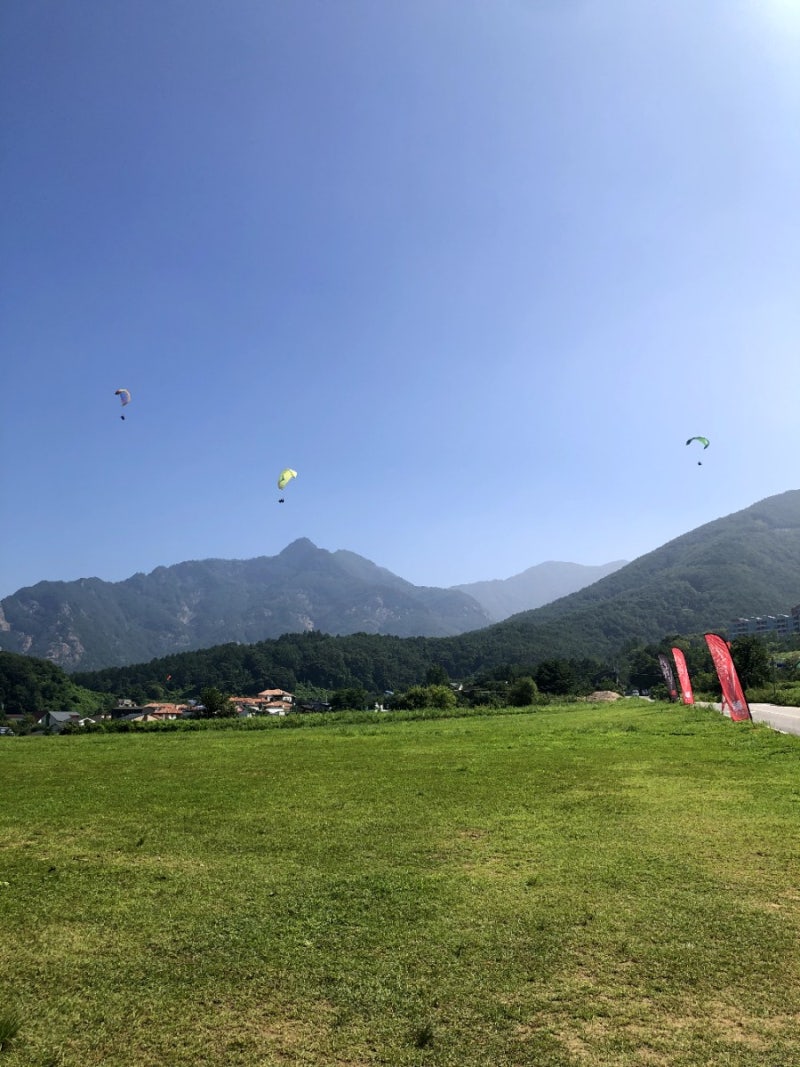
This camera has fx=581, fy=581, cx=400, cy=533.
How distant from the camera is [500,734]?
23578 millimetres

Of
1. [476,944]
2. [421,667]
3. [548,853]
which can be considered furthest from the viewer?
[421,667]

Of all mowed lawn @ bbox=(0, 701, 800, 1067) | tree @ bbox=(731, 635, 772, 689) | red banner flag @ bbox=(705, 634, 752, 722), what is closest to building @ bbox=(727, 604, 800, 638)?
tree @ bbox=(731, 635, 772, 689)

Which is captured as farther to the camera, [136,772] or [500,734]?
[500,734]

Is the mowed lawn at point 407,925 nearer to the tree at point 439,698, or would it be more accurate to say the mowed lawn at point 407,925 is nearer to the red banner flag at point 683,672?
the red banner flag at point 683,672

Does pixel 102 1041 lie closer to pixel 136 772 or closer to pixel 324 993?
pixel 324 993

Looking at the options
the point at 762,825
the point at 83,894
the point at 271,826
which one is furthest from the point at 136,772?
the point at 762,825

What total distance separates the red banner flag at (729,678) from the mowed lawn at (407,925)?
32.3ft

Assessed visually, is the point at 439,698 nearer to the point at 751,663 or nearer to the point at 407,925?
the point at 751,663

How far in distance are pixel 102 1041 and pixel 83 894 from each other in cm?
290

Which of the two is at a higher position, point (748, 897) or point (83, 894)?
point (83, 894)

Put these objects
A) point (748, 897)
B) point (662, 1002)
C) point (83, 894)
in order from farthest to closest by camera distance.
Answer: point (83, 894) → point (748, 897) → point (662, 1002)

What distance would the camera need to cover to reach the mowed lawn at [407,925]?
3727mm

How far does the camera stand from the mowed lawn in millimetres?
3727

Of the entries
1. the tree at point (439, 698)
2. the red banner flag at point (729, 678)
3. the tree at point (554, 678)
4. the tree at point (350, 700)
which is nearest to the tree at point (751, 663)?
the tree at point (439, 698)
